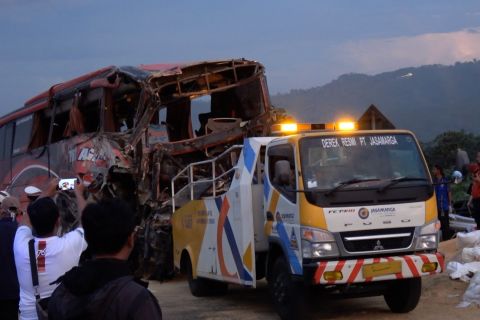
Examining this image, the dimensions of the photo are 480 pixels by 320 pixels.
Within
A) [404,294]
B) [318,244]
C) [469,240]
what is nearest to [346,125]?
[318,244]

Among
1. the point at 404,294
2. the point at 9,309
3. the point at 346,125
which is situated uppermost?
the point at 346,125

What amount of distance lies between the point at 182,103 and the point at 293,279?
6795 millimetres

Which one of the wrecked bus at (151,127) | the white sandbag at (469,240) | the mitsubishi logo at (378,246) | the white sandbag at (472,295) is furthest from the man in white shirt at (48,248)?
the wrecked bus at (151,127)

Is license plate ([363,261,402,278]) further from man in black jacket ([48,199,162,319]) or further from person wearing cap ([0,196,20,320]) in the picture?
man in black jacket ([48,199,162,319])

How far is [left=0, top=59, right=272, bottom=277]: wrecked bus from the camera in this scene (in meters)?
13.3

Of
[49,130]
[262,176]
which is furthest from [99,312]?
[49,130]

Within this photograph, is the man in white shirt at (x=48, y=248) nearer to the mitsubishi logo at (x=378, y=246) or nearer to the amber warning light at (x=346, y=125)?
the mitsubishi logo at (x=378, y=246)

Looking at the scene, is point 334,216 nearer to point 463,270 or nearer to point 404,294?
point 404,294

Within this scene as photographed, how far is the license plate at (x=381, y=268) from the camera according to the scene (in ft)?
26.9

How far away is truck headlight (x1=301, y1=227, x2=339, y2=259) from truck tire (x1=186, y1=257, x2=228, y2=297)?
368 centimetres

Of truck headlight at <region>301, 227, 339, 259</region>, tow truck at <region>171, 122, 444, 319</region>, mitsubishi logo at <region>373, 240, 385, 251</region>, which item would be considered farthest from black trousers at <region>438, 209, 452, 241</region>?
truck headlight at <region>301, 227, 339, 259</region>

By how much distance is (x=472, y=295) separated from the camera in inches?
359

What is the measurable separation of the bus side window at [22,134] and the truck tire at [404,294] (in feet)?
33.4

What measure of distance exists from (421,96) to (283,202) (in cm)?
13036
